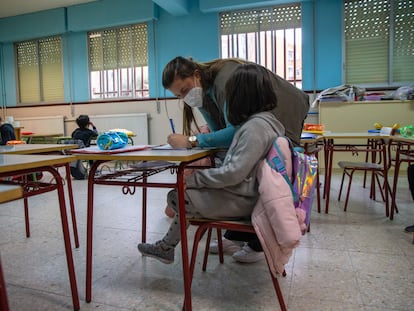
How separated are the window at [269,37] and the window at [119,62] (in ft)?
4.80

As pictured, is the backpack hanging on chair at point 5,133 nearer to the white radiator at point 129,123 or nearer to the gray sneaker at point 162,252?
the white radiator at point 129,123

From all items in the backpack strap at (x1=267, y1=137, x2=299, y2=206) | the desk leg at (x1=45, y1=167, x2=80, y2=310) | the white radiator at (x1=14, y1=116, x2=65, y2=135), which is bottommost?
the desk leg at (x1=45, y1=167, x2=80, y2=310)

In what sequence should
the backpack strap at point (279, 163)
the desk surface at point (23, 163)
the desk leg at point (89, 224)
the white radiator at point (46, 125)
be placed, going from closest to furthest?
the desk surface at point (23, 163), the backpack strap at point (279, 163), the desk leg at point (89, 224), the white radiator at point (46, 125)

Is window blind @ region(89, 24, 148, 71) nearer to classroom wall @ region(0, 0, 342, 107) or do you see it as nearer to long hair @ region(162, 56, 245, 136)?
classroom wall @ region(0, 0, 342, 107)

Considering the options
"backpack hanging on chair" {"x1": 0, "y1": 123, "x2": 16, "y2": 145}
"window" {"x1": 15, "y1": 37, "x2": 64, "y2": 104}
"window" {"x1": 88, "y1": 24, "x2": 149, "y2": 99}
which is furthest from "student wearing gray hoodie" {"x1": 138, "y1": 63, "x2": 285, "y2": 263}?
"window" {"x1": 15, "y1": 37, "x2": 64, "y2": 104}

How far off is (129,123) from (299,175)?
4.82 metres

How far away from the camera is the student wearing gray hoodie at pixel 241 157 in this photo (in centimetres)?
104

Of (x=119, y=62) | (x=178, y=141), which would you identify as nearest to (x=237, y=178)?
(x=178, y=141)

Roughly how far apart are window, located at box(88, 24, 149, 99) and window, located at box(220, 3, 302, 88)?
57.7 inches

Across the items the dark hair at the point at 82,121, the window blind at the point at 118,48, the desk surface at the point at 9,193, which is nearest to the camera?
the desk surface at the point at 9,193

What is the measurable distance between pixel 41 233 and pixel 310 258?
5.39 feet

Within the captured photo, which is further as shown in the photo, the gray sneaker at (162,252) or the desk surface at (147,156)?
the gray sneaker at (162,252)

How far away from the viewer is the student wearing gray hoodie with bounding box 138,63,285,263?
1.04m

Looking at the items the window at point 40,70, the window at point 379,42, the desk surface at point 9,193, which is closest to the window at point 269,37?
the window at point 379,42
